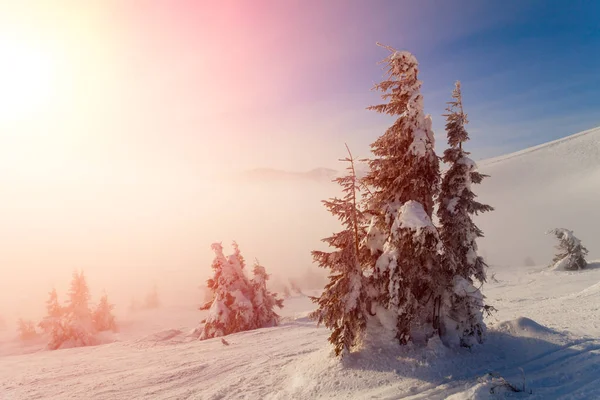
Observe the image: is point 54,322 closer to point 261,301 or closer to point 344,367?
point 261,301

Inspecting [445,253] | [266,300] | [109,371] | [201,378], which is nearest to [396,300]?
[445,253]

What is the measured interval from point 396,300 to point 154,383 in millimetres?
13386

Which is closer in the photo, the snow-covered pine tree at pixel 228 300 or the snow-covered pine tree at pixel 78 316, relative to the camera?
the snow-covered pine tree at pixel 228 300

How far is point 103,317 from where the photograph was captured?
61.8 m

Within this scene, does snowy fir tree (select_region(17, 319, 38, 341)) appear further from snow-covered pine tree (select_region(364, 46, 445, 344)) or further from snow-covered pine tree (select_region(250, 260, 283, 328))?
snow-covered pine tree (select_region(364, 46, 445, 344))

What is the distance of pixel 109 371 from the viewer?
70.4ft

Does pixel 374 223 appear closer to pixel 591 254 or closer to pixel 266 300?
pixel 266 300

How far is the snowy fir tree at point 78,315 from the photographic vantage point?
150 ft

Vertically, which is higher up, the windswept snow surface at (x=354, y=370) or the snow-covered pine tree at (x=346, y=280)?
the snow-covered pine tree at (x=346, y=280)

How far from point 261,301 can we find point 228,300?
3.86m

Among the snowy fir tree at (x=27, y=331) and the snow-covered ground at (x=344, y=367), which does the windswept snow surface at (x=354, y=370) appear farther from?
the snowy fir tree at (x=27, y=331)

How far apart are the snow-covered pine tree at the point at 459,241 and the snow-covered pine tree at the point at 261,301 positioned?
26801 millimetres

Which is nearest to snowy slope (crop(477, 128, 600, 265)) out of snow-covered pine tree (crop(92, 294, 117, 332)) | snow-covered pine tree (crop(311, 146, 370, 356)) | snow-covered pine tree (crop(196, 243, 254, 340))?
snow-covered pine tree (crop(196, 243, 254, 340))

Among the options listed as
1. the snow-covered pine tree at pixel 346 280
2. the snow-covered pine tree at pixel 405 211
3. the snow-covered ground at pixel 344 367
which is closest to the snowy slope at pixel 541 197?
the snow-covered ground at pixel 344 367
